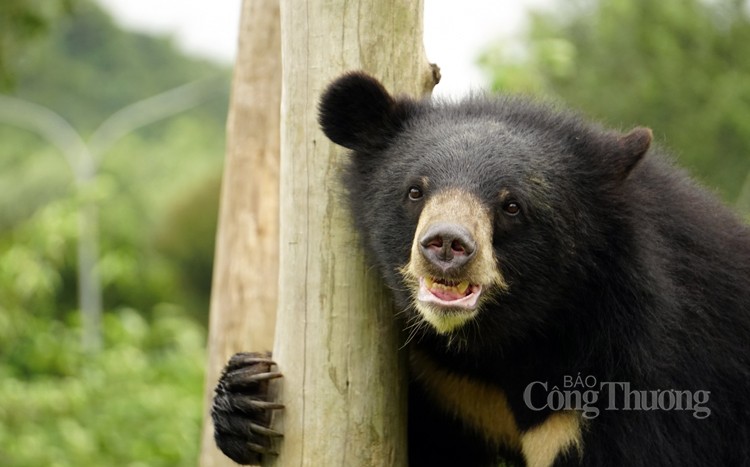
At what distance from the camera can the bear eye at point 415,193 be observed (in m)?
4.01

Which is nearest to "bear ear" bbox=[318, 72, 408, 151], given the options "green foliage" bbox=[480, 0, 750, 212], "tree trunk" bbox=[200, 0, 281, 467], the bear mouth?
the bear mouth

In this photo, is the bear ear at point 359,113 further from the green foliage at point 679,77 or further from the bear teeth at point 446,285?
Answer: the green foliage at point 679,77

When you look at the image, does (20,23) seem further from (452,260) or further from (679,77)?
(679,77)

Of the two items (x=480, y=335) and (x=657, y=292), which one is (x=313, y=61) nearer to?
(x=480, y=335)

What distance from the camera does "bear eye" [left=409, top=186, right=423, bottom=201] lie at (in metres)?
4.01

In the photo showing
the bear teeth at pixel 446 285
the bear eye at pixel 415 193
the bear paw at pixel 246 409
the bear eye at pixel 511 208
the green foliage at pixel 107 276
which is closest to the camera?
the bear teeth at pixel 446 285

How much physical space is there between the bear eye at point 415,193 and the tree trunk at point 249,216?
1.98 metres

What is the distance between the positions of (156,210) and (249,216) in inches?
523

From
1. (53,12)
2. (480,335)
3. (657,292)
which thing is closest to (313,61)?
(480,335)

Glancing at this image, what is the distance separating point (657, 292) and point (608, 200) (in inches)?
16.2

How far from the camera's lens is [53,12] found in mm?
8008

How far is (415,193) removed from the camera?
4023mm

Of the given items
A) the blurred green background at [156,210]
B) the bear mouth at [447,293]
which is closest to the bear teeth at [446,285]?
the bear mouth at [447,293]

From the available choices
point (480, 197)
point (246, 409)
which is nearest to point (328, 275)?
point (246, 409)
